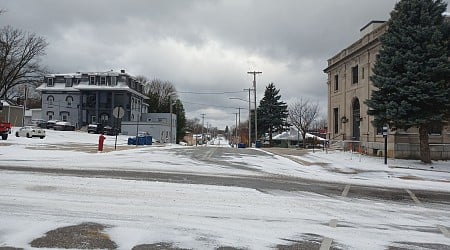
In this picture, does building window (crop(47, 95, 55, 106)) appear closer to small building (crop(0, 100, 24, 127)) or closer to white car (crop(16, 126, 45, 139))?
small building (crop(0, 100, 24, 127))

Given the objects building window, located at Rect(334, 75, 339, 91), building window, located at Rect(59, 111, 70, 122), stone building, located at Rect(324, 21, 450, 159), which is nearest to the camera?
stone building, located at Rect(324, 21, 450, 159)

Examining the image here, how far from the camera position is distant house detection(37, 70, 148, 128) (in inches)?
2960

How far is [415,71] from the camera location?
23.1 m

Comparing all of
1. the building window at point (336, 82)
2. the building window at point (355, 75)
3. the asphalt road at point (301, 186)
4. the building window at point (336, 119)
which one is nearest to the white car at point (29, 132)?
the building window at point (336, 119)

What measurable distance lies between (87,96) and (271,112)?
32584 millimetres

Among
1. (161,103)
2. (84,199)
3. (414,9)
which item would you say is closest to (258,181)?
(84,199)

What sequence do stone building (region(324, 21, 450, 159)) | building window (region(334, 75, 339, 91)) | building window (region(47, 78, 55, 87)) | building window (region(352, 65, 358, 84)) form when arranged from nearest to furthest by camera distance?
stone building (region(324, 21, 450, 159)), building window (region(352, 65, 358, 84)), building window (region(334, 75, 339, 91)), building window (region(47, 78, 55, 87))

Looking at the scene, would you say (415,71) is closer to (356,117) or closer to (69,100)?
(356,117)

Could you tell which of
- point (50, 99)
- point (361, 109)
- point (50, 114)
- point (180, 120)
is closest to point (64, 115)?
point (50, 114)

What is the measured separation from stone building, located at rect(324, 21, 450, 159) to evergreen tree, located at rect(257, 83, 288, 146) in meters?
24.0

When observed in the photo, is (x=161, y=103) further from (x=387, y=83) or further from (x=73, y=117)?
(x=387, y=83)

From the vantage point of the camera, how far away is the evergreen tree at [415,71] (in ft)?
74.3

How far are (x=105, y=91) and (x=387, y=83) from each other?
196 feet

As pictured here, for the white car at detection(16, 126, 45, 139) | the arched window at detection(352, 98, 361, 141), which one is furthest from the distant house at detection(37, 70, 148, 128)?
the arched window at detection(352, 98, 361, 141)
